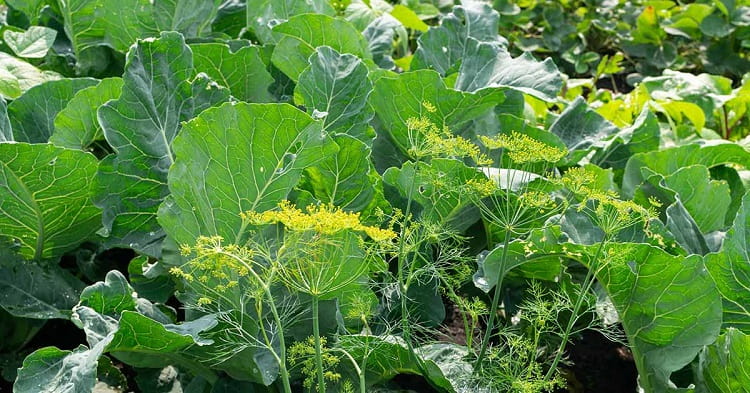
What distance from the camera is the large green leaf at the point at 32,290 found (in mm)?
2088

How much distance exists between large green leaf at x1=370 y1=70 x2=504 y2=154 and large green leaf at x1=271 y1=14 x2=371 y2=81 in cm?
26

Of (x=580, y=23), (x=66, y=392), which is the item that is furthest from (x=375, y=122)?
(x=580, y=23)

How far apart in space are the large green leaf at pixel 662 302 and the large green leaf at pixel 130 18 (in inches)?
62.0

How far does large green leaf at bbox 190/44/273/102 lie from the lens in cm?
245

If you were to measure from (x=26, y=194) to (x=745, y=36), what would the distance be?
4527mm

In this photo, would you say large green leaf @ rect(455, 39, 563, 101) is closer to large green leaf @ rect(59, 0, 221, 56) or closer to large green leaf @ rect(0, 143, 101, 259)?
large green leaf @ rect(59, 0, 221, 56)

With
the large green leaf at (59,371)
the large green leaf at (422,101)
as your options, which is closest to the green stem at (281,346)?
the large green leaf at (59,371)

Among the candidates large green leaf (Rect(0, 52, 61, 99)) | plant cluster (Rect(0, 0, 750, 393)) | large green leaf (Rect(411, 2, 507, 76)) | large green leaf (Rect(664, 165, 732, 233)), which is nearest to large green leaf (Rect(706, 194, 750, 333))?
plant cluster (Rect(0, 0, 750, 393))

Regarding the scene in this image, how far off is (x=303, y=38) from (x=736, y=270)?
4.28 ft

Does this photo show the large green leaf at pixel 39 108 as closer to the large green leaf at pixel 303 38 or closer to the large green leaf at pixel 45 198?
the large green leaf at pixel 45 198

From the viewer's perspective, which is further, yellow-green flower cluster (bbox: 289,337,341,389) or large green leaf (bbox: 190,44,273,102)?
large green leaf (bbox: 190,44,273,102)

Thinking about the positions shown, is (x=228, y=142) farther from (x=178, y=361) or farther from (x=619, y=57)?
(x=619, y=57)

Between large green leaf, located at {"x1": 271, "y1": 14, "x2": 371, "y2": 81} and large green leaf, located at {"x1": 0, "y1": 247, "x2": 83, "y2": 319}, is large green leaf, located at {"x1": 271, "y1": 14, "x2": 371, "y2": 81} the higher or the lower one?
the higher one

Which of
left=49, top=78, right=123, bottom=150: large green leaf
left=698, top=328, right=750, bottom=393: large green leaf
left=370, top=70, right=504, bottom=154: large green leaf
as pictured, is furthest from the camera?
left=370, top=70, right=504, bottom=154: large green leaf
